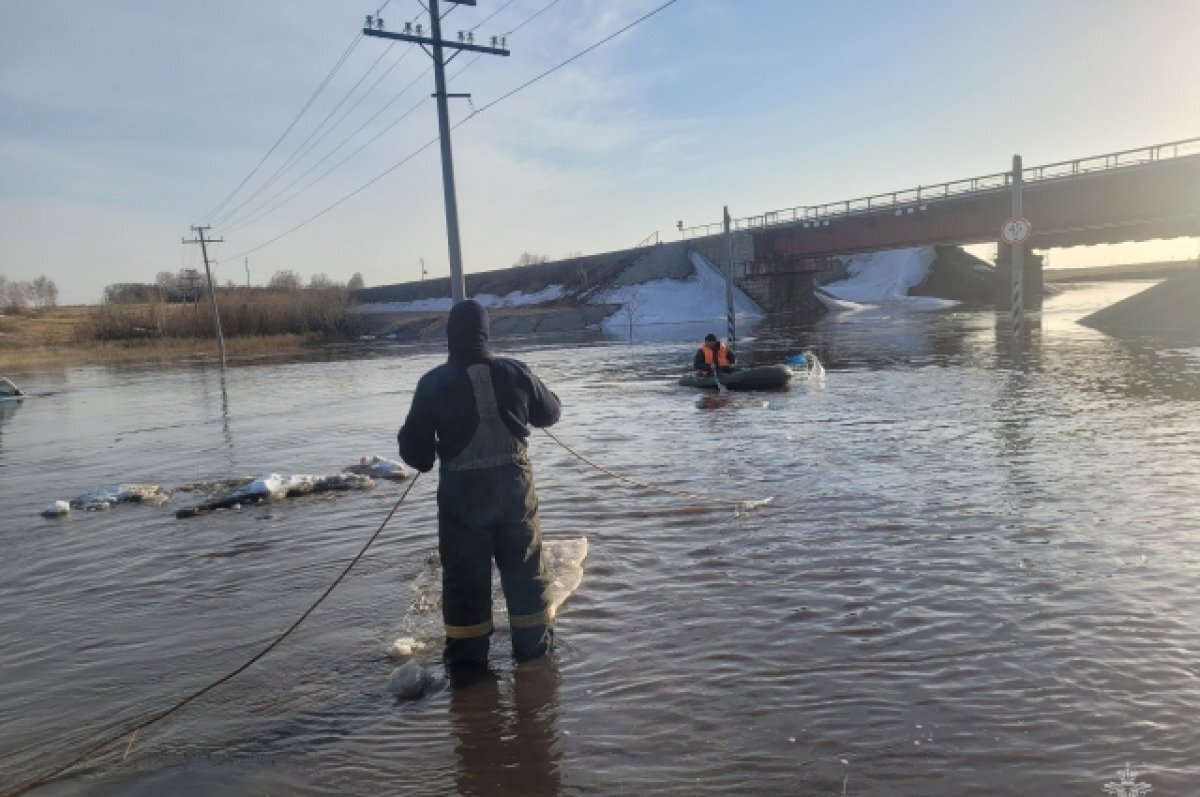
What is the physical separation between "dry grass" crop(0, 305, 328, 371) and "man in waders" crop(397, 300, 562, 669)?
63.8m

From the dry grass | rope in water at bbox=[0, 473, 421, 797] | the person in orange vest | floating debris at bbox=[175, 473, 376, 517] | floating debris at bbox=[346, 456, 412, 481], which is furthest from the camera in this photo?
the dry grass

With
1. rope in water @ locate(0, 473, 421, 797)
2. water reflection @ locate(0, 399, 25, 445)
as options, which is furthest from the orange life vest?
water reflection @ locate(0, 399, 25, 445)

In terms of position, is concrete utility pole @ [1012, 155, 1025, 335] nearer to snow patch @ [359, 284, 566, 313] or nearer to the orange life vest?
the orange life vest

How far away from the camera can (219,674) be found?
5324 millimetres

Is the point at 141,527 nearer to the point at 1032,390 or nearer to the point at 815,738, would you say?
the point at 815,738

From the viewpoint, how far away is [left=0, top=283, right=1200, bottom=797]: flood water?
3914 mm

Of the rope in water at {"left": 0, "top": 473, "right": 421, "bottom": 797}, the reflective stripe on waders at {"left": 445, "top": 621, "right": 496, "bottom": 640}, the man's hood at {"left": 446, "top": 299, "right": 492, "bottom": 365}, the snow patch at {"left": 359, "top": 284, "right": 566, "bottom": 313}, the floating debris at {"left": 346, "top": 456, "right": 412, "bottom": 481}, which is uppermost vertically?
the snow patch at {"left": 359, "top": 284, "right": 566, "bottom": 313}

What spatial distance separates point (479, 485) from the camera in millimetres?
4809

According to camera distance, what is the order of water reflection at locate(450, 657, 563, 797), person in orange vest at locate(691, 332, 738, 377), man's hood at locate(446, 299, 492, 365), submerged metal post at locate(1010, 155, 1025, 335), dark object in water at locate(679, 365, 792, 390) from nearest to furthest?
1. water reflection at locate(450, 657, 563, 797)
2. man's hood at locate(446, 299, 492, 365)
3. dark object in water at locate(679, 365, 792, 390)
4. person in orange vest at locate(691, 332, 738, 377)
5. submerged metal post at locate(1010, 155, 1025, 335)

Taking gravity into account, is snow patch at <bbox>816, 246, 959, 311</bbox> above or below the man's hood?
above

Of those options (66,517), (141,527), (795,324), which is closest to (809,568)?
(141,527)

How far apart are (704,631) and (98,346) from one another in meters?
84.3

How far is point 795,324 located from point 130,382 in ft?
134

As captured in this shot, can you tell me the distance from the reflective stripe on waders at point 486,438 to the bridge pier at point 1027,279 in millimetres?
61741
